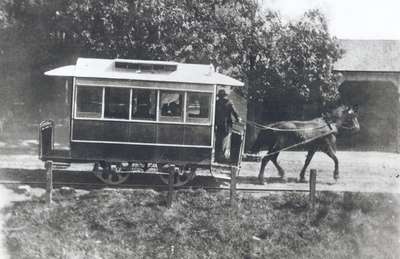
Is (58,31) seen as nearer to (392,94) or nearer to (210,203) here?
(210,203)

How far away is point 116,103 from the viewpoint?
1196cm

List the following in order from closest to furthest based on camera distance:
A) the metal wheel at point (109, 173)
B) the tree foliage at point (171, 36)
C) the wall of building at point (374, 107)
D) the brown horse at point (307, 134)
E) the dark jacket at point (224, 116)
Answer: the metal wheel at point (109, 173) < the dark jacket at point (224, 116) < the brown horse at point (307, 134) < the tree foliage at point (171, 36) < the wall of building at point (374, 107)

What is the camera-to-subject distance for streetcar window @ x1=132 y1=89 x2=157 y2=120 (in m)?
11.9

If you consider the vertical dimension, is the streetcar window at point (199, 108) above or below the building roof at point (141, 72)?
below

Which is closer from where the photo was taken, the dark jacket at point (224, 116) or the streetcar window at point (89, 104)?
the streetcar window at point (89, 104)

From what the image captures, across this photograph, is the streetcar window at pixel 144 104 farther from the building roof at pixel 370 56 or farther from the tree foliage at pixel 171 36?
the building roof at pixel 370 56

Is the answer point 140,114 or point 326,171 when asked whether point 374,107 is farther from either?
point 140,114

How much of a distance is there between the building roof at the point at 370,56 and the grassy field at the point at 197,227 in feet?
47.5

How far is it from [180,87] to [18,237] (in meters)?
5.11

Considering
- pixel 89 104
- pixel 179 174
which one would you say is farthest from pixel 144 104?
pixel 179 174

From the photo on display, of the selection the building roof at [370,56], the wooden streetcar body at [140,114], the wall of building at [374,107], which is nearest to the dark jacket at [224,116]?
the wooden streetcar body at [140,114]

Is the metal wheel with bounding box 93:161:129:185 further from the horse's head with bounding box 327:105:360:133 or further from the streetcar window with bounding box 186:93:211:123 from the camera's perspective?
the horse's head with bounding box 327:105:360:133

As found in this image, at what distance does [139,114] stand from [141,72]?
992 millimetres

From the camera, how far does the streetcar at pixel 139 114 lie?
39.0 feet
